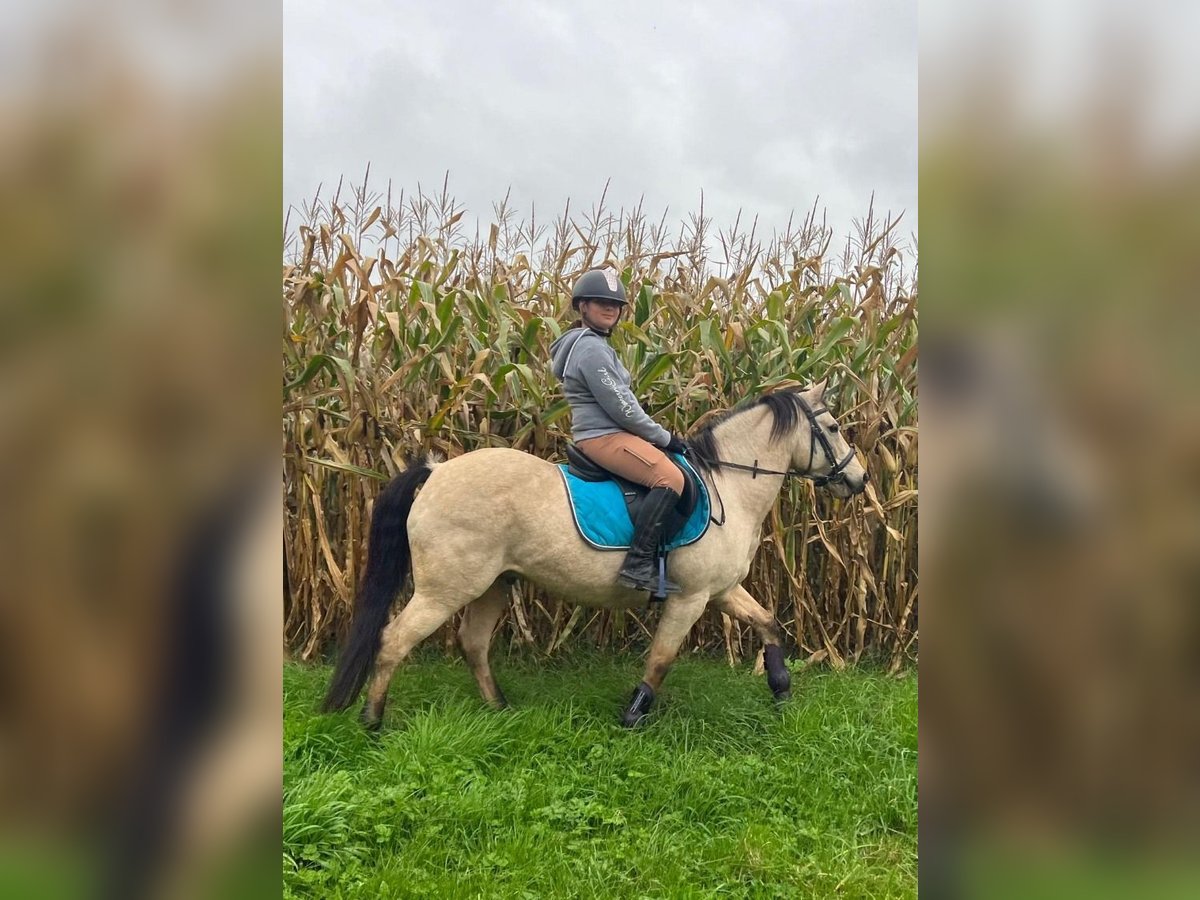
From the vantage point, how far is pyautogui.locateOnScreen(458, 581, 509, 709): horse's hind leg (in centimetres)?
443

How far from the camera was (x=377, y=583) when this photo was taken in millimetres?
4012

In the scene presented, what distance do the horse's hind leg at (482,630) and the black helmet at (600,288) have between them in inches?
70.0

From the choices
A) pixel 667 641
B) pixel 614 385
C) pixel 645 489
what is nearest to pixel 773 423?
pixel 645 489

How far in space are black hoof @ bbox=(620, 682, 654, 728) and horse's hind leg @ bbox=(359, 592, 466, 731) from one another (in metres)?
1.16

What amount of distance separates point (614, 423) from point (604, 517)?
0.53 m

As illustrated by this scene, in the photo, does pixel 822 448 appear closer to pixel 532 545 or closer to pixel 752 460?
pixel 752 460

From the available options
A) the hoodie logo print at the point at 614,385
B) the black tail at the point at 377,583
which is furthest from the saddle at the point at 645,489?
the black tail at the point at 377,583
